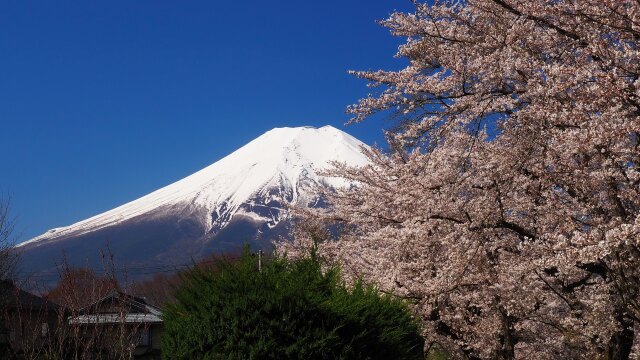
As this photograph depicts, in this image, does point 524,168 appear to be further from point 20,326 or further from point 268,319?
point 20,326

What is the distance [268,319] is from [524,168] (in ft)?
12.7

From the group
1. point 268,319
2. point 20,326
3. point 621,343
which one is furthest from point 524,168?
point 20,326

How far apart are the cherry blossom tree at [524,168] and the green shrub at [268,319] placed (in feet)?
5.55

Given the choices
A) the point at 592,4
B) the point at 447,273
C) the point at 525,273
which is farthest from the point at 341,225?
the point at 592,4

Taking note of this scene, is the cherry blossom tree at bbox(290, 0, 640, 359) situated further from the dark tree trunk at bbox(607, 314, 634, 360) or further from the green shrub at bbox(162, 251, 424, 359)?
the green shrub at bbox(162, 251, 424, 359)

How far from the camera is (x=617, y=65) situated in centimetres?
647

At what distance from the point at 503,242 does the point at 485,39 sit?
2.72 m

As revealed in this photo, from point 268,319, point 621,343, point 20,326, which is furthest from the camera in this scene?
point 20,326

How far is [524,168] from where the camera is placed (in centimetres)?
823

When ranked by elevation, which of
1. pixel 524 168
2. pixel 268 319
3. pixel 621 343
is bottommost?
pixel 621 343

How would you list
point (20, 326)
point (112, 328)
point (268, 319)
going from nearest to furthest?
1. point (268, 319)
2. point (20, 326)
3. point (112, 328)

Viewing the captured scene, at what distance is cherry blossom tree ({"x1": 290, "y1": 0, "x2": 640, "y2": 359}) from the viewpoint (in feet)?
21.5

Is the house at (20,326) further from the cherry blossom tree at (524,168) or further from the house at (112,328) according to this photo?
the cherry blossom tree at (524,168)

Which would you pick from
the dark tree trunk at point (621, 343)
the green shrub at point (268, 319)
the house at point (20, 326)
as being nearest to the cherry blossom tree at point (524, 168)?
the dark tree trunk at point (621, 343)
